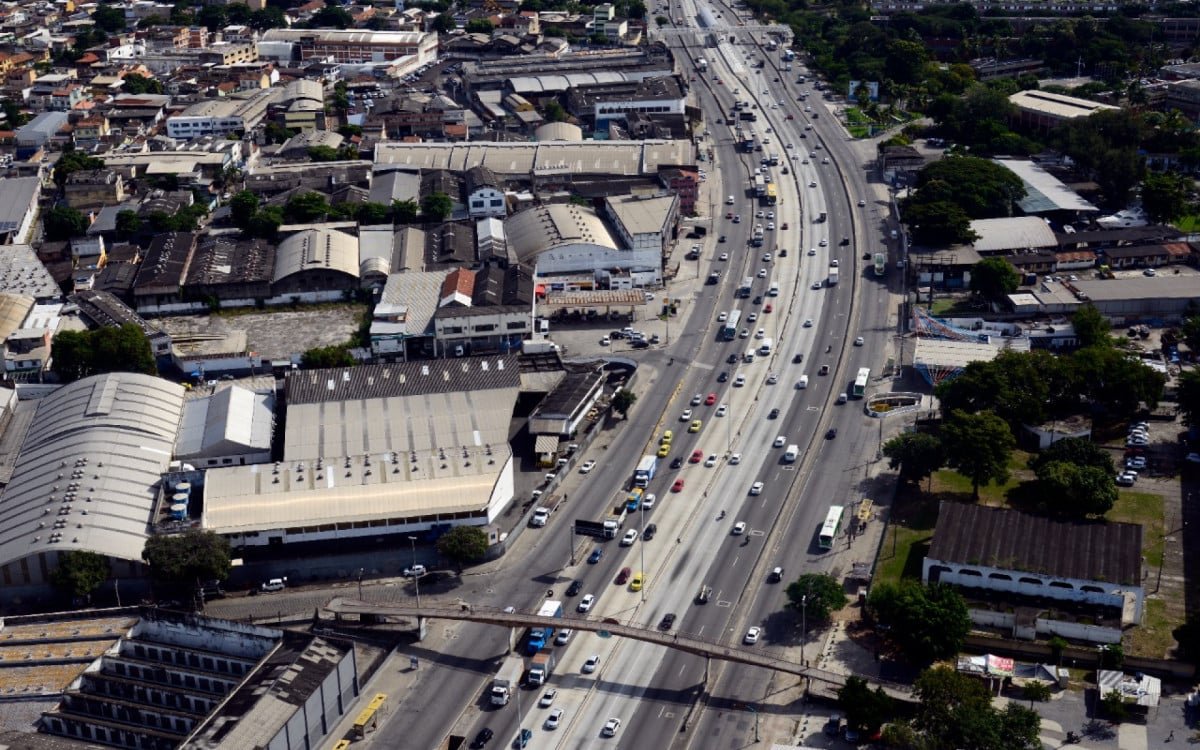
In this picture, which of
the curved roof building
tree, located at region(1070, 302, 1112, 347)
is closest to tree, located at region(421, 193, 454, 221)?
the curved roof building

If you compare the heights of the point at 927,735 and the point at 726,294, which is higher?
the point at 927,735

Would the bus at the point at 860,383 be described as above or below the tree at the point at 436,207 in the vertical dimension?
above

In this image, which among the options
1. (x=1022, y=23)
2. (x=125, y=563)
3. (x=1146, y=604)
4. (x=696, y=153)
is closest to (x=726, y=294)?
(x=696, y=153)

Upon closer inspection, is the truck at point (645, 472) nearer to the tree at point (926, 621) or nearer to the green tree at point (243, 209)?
the tree at point (926, 621)

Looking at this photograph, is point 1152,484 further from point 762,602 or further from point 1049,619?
point 762,602

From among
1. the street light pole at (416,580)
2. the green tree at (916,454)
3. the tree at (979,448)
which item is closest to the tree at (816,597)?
the green tree at (916,454)

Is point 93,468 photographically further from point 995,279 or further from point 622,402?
point 995,279

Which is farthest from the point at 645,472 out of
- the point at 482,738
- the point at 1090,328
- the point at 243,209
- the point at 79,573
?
the point at 243,209
